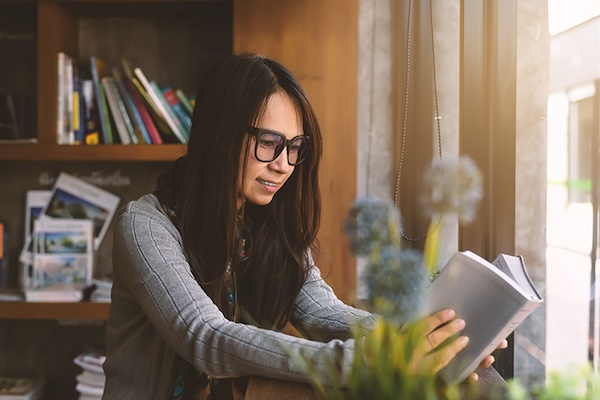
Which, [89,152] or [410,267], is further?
[89,152]

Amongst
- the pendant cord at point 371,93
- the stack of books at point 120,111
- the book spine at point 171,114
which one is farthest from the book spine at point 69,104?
the pendant cord at point 371,93

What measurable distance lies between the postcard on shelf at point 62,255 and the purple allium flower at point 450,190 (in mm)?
2082

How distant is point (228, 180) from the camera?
4.42 ft

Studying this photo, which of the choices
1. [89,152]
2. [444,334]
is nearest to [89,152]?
[89,152]

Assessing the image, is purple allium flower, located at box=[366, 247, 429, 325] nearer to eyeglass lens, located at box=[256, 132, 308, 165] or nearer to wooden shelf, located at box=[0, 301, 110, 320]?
eyeglass lens, located at box=[256, 132, 308, 165]

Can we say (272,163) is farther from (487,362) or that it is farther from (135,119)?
(135,119)

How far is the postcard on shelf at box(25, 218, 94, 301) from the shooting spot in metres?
2.41

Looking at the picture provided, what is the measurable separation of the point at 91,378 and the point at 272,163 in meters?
1.41

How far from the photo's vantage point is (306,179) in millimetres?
1510

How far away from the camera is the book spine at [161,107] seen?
2.33 metres

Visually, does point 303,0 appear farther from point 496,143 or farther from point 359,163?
point 496,143

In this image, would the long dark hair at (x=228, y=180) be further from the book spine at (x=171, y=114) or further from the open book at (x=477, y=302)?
the book spine at (x=171, y=114)

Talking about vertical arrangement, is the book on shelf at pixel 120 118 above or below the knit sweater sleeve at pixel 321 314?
above

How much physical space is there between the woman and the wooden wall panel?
0.70 meters
